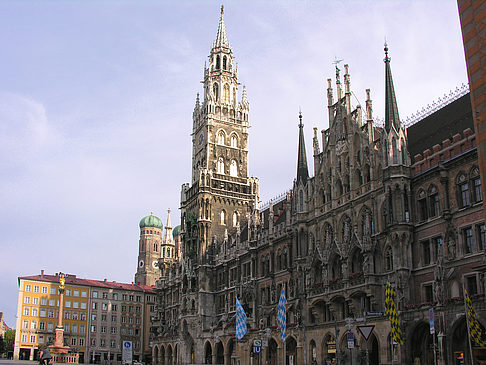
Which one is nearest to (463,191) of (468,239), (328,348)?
(468,239)

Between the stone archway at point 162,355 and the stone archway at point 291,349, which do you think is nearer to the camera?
the stone archway at point 291,349

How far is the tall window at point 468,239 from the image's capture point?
37.1 m

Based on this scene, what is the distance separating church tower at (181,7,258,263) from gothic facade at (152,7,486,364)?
360 millimetres

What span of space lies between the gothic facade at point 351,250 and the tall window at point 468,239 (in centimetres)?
9

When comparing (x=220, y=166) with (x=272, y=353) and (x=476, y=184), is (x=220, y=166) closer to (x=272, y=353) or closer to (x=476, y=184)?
(x=272, y=353)

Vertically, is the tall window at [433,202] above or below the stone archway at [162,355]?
above

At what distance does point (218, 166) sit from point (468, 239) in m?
50.7

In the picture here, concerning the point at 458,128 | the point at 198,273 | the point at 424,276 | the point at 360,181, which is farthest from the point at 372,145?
the point at 198,273

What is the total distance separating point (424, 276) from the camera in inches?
1578

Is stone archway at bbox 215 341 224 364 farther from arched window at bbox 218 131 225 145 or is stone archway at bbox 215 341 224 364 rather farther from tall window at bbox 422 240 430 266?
tall window at bbox 422 240 430 266

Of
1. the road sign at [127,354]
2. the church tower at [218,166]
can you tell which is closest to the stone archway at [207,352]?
the church tower at [218,166]

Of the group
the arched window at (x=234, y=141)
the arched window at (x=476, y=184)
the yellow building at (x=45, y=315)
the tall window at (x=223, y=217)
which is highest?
the arched window at (x=234, y=141)

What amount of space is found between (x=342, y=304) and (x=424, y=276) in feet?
30.1

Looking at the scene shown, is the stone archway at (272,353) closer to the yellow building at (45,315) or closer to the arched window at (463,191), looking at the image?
the arched window at (463,191)
